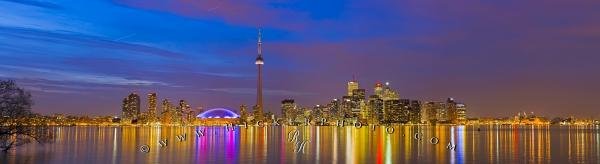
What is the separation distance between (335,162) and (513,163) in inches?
567

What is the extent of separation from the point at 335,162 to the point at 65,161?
2130cm

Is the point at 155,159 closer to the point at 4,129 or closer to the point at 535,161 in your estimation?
the point at 4,129

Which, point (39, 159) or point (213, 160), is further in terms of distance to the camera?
point (213, 160)

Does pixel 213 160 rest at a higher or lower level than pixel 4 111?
lower

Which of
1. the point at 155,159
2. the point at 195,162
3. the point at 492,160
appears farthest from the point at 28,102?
the point at 492,160

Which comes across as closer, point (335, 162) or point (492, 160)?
point (335, 162)

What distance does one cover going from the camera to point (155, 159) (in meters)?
56.5

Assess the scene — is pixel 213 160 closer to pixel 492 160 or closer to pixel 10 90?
pixel 10 90

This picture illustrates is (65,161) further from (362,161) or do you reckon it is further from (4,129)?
(362,161)

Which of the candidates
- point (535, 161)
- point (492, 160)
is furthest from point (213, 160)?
point (535, 161)

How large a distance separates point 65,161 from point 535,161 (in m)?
38.6

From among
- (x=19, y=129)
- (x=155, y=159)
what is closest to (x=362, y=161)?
(x=155, y=159)

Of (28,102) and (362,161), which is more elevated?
(28,102)

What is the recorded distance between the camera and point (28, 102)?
5622 centimetres
